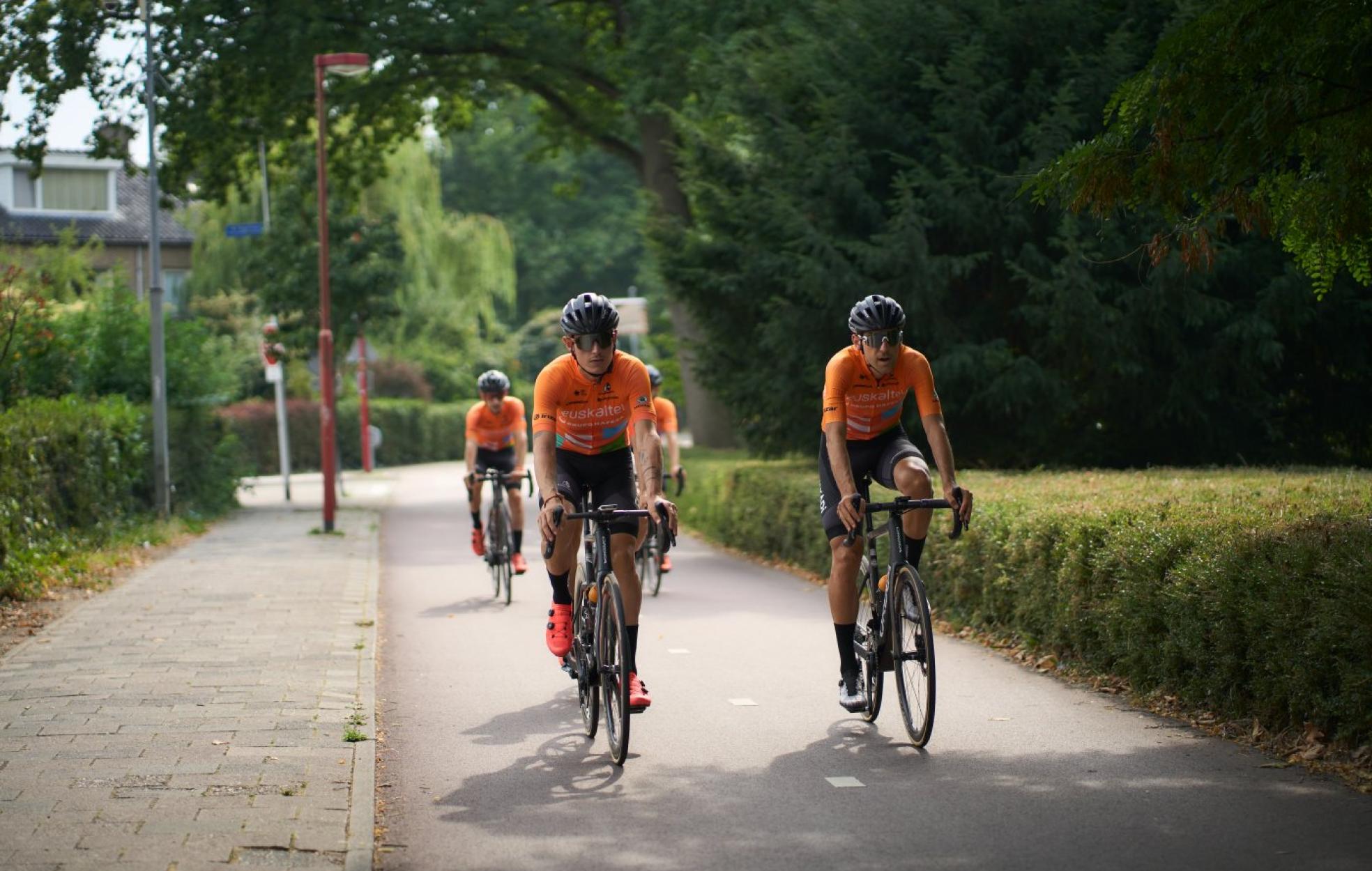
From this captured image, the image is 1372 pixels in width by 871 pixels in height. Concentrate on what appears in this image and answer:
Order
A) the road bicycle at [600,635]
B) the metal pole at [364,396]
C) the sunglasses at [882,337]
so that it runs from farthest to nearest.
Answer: the metal pole at [364,396]
the sunglasses at [882,337]
the road bicycle at [600,635]

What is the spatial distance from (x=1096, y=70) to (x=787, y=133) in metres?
3.29

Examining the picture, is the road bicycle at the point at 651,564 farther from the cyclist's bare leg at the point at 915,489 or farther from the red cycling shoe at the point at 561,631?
the cyclist's bare leg at the point at 915,489

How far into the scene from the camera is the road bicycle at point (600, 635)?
694cm

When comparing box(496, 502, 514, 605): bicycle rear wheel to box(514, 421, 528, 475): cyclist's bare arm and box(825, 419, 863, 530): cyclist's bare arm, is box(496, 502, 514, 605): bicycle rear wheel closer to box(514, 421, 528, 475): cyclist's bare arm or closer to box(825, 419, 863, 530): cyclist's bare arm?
box(514, 421, 528, 475): cyclist's bare arm

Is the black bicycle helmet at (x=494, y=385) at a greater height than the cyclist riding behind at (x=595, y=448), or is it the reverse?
the black bicycle helmet at (x=494, y=385)

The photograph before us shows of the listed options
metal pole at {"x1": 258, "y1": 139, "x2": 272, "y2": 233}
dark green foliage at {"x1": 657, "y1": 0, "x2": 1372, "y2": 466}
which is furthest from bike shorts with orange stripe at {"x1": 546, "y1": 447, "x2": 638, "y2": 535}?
metal pole at {"x1": 258, "y1": 139, "x2": 272, "y2": 233}

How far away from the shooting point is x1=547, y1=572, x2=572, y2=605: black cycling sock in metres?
7.90

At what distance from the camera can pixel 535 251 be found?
74.8 metres

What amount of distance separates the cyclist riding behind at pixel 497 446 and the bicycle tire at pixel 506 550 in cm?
6

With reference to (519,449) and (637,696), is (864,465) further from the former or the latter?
(519,449)

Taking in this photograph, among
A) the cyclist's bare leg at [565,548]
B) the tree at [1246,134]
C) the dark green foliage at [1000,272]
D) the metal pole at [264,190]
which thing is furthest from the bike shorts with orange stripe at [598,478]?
the metal pole at [264,190]

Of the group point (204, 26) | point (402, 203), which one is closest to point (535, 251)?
point (402, 203)

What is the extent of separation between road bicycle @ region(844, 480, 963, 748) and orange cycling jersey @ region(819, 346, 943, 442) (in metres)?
0.37

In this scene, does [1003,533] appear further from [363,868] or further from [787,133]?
[787,133]
